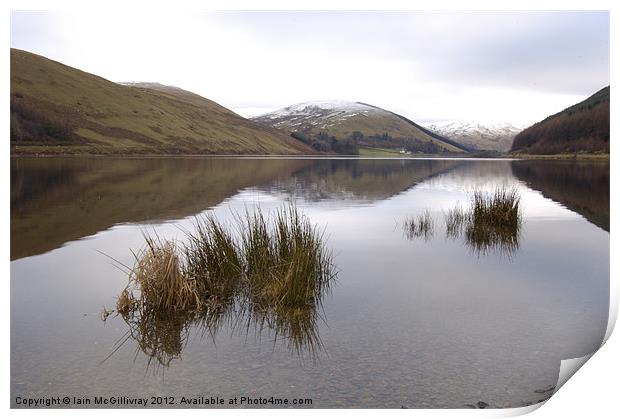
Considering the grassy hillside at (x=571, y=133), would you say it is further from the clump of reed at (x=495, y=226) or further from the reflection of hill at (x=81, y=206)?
the reflection of hill at (x=81, y=206)

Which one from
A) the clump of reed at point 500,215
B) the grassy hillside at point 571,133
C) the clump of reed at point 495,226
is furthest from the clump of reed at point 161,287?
the clump of reed at point 500,215

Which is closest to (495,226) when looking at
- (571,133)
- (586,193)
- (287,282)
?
(287,282)

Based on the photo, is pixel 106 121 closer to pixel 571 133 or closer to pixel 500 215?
pixel 571 133

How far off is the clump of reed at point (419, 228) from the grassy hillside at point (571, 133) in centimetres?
565

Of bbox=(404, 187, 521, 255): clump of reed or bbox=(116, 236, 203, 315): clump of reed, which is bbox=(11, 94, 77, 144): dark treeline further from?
bbox=(116, 236, 203, 315): clump of reed

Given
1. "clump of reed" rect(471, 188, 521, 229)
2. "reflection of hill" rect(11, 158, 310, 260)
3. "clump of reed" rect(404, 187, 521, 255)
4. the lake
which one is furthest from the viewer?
"clump of reed" rect(471, 188, 521, 229)

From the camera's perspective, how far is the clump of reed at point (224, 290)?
6748mm

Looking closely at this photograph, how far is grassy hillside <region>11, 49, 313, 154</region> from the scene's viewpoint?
73.8 m

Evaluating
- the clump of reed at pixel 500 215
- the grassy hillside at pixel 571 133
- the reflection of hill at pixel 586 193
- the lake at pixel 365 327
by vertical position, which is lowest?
the reflection of hill at pixel 586 193

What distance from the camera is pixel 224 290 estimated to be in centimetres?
809

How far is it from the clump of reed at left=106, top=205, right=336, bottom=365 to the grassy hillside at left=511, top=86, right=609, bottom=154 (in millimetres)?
7234

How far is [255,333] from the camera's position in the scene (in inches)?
263

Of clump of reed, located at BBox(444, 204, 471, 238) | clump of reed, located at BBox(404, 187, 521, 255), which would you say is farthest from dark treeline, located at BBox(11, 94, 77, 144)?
clump of reed, located at BBox(404, 187, 521, 255)
